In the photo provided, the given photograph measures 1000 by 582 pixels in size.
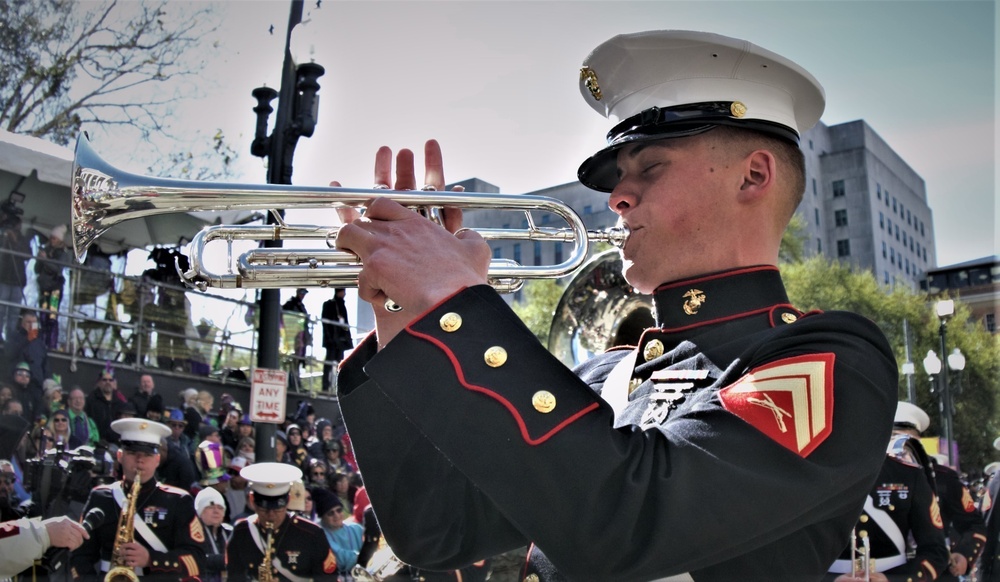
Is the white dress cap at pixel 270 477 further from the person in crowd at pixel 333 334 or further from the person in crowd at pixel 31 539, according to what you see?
the person in crowd at pixel 333 334

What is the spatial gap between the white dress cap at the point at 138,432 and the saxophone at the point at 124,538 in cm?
42

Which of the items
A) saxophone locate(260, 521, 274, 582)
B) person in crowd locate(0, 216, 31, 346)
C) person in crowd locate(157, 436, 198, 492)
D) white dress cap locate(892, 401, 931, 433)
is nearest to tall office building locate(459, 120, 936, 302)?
white dress cap locate(892, 401, 931, 433)

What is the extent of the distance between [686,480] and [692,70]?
3.58ft

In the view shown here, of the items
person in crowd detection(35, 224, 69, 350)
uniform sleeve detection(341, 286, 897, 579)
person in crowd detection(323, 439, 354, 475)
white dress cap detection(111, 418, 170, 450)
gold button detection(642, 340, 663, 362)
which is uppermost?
person in crowd detection(35, 224, 69, 350)

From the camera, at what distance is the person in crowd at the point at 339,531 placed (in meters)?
9.20

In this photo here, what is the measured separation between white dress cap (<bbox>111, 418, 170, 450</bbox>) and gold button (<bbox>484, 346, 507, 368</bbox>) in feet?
24.4

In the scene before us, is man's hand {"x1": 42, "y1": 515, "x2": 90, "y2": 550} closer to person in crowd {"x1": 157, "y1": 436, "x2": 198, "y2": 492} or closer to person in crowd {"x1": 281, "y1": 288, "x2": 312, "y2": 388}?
person in crowd {"x1": 157, "y1": 436, "x2": 198, "y2": 492}

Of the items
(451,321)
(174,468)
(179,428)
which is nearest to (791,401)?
(451,321)

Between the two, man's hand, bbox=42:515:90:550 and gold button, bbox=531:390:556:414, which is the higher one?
gold button, bbox=531:390:556:414

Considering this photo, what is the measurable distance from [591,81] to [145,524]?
22.8 ft

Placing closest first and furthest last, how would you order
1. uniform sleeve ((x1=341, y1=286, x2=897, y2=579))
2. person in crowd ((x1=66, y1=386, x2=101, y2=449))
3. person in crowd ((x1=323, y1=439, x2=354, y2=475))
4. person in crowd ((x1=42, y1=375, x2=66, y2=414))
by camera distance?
uniform sleeve ((x1=341, y1=286, x2=897, y2=579)) → person in crowd ((x1=42, y1=375, x2=66, y2=414)) → person in crowd ((x1=66, y1=386, x2=101, y2=449)) → person in crowd ((x1=323, y1=439, x2=354, y2=475))

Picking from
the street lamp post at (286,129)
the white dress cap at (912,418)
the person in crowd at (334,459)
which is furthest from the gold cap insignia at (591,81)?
the person in crowd at (334,459)

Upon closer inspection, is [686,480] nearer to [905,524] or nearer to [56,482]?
[905,524]

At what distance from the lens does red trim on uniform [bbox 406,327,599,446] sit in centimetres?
145
